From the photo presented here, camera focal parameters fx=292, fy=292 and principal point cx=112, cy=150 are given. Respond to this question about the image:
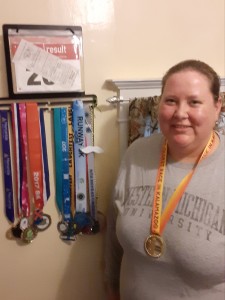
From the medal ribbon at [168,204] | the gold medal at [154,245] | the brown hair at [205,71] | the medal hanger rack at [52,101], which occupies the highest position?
the brown hair at [205,71]

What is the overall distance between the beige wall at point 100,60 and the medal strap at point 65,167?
0.06m

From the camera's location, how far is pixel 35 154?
1282mm

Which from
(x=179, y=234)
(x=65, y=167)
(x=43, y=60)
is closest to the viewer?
(x=179, y=234)

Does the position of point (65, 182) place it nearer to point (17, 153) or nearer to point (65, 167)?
point (65, 167)

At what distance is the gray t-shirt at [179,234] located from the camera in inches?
35.6

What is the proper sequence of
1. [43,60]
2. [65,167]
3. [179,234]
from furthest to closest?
[65,167]
[43,60]
[179,234]

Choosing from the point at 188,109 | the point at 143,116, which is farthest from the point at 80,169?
the point at 188,109

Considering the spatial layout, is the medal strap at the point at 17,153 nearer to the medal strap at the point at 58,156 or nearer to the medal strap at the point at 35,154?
the medal strap at the point at 35,154

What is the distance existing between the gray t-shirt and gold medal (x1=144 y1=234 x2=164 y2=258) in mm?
16

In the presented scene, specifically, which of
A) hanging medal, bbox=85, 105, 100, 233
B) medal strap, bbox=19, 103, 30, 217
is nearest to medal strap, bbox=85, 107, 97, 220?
hanging medal, bbox=85, 105, 100, 233

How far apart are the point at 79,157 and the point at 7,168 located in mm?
319

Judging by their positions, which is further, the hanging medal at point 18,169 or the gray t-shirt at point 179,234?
the hanging medal at point 18,169

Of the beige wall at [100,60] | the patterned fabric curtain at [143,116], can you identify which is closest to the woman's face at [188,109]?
the patterned fabric curtain at [143,116]

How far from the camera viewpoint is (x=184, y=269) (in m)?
0.93
